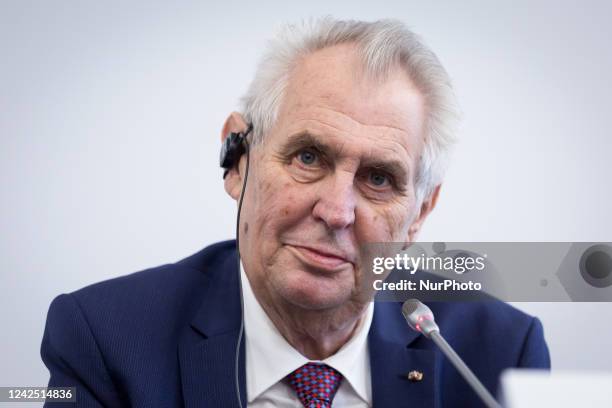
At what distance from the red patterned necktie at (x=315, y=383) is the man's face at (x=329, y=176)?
17cm

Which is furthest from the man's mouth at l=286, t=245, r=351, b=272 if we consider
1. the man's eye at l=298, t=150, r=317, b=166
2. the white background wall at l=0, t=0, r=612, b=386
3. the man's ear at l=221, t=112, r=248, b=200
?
the white background wall at l=0, t=0, r=612, b=386

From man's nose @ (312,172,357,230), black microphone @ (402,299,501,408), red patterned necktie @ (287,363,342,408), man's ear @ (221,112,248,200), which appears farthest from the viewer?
man's ear @ (221,112,248,200)

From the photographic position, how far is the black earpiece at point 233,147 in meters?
1.68

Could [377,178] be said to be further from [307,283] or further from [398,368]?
[398,368]

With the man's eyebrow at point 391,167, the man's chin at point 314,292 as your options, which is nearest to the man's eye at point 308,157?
the man's eyebrow at point 391,167

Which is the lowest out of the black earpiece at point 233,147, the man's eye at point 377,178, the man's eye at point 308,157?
the man's eye at point 377,178

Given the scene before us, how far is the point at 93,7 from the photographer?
2217 mm

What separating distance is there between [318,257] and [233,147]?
36 centimetres

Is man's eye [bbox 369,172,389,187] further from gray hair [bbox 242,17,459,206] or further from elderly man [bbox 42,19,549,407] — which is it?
gray hair [bbox 242,17,459,206]

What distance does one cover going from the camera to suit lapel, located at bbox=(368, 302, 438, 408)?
1645 mm

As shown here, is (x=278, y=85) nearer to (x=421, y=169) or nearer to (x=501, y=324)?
(x=421, y=169)

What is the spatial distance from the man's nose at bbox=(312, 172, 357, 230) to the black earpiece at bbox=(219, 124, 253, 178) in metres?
0.26

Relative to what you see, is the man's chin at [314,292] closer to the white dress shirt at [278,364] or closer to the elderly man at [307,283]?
the elderly man at [307,283]

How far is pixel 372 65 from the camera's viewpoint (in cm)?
157
